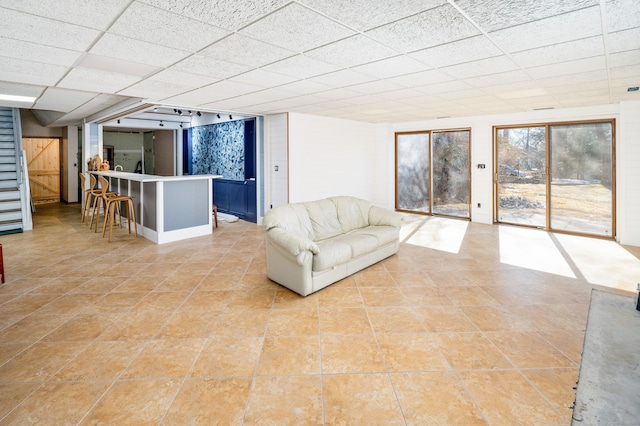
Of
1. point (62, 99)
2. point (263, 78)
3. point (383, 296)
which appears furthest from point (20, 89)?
point (383, 296)

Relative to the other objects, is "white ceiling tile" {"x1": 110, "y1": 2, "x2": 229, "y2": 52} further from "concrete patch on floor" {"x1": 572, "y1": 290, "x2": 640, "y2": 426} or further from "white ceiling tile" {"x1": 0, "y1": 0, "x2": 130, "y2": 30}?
"concrete patch on floor" {"x1": 572, "y1": 290, "x2": 640, "y2": 426}

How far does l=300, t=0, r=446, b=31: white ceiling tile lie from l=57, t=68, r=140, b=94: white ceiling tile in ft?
9.95

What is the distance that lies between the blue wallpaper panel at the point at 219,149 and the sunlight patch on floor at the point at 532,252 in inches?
233

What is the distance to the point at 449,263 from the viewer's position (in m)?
4.85

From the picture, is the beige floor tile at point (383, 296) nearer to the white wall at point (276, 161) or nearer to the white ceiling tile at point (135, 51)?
the white ceiling tile at point (135, 51)

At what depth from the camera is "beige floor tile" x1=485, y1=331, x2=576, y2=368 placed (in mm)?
A: 2426

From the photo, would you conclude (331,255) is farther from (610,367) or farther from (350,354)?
(610,367)

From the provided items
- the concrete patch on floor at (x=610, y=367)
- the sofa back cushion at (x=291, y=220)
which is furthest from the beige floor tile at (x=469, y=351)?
the sofa back cushion at (x=291, y=220)

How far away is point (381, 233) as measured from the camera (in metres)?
4.75

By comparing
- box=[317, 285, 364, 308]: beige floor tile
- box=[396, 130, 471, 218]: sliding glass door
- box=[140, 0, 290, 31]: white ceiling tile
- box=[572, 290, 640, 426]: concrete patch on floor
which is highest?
box=[140, 0, 290, 31]: white ceiling tile

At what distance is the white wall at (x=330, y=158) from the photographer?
736cm

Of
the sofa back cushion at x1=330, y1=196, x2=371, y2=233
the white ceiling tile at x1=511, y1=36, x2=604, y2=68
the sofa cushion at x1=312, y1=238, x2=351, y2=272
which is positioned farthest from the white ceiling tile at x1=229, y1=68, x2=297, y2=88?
the white ceiling tile at x1=511, y1=36, x2=604, y2=68

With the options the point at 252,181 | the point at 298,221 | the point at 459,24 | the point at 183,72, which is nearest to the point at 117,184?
the point at 252,181

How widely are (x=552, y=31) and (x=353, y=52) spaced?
5.41 ft
